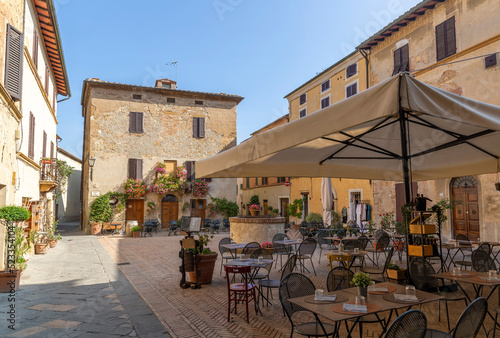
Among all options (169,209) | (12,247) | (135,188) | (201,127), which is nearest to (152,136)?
(201,127)

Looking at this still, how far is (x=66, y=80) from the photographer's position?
16.2 meters

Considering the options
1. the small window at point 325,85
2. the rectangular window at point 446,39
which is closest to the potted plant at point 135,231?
the small window at point 325,85

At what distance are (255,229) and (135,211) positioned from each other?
1186cm

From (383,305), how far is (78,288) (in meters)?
5.67

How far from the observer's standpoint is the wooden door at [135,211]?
19944mm

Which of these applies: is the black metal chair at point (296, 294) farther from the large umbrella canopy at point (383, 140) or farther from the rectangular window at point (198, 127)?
the rectangular window at point (198, 127)

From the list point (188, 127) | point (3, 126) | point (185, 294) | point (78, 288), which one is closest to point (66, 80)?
point (188, 127)

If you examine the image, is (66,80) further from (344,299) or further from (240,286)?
(344,299)

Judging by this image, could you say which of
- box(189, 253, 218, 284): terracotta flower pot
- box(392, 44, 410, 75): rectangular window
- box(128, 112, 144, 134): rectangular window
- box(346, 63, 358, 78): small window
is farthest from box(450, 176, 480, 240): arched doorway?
box(128, 112, 144, 134): rectangular window

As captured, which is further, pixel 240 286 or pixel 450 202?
pixel 450 202

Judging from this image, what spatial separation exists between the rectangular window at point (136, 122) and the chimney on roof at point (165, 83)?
114 inches

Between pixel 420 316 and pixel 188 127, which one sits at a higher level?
pixel 188 127

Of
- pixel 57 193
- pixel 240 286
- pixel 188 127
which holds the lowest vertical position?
pixel 240 286

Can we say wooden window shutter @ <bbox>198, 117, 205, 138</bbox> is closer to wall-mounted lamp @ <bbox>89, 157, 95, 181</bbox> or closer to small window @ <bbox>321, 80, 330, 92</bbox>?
wall-mounted lamp @ <bbox>89, 157, 95, 181</bbox>
